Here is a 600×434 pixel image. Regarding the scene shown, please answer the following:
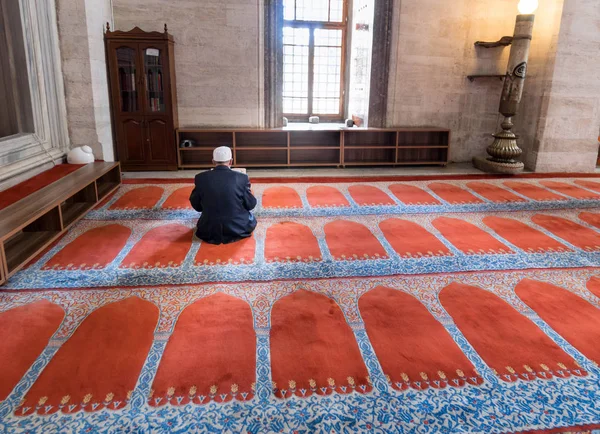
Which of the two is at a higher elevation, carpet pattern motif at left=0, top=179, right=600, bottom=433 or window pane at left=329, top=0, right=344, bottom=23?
window pane at left=329, top=0, right=344, bottom=23

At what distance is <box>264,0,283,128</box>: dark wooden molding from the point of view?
7364 mm

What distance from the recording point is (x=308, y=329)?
2783 mm

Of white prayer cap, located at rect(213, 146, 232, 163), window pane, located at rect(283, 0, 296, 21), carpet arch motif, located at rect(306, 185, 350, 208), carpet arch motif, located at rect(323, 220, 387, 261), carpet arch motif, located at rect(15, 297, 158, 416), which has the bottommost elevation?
carpet arch motif, located at rect(15, 297, 158, 416)

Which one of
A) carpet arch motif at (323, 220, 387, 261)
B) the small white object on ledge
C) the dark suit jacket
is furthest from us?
the small white object on ledge

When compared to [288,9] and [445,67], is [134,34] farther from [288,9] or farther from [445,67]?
[445,67]

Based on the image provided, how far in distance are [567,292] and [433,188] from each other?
3.23 m

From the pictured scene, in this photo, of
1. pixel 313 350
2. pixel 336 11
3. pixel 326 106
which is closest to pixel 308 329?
pixel 313 350

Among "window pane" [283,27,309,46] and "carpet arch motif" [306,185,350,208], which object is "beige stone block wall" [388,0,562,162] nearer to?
"window pane" [283,27,309,46]

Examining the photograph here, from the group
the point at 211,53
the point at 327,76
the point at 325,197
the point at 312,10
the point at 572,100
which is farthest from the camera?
the point at 327,76

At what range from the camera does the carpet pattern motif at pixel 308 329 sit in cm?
212

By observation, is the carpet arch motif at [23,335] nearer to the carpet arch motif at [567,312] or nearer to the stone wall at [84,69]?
the carpet arch motif at [567,312]

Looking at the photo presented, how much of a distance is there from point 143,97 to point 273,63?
7.22ft

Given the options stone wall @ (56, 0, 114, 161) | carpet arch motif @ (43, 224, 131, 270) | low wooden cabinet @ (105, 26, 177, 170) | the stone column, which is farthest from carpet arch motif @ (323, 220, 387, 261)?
the stone column

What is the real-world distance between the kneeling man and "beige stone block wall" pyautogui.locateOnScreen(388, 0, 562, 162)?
4666 millimetres
